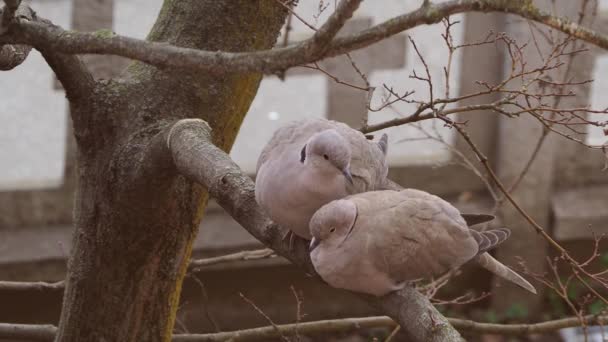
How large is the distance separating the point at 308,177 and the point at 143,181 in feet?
1.59

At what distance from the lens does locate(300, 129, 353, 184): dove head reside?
5.70 feet

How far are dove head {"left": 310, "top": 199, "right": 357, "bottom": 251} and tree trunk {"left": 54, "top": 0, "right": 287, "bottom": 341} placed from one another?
48 cm

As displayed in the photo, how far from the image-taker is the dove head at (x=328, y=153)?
1737 millimetres

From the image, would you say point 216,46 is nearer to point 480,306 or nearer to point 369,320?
point 369,320

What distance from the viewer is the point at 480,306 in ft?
14.8

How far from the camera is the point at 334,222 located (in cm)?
167

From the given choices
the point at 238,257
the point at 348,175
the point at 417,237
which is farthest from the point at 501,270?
the point at 238,257

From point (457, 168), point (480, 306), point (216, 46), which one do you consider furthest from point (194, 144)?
point (480, 306)

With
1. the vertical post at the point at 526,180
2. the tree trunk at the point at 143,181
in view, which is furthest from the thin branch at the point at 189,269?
the vertical post at the point at 526,180

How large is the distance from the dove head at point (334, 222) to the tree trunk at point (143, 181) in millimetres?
477

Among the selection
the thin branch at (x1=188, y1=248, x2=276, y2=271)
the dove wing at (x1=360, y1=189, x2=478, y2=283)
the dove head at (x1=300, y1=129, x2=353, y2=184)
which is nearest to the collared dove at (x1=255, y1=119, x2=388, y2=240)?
the dove head at (x1=300, y1=129, x2=353, y2=184)

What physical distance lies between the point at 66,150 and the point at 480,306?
89.0 inches

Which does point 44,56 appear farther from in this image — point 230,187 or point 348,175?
point 348,175

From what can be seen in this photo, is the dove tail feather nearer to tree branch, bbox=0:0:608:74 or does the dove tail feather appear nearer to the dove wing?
the dove wing
